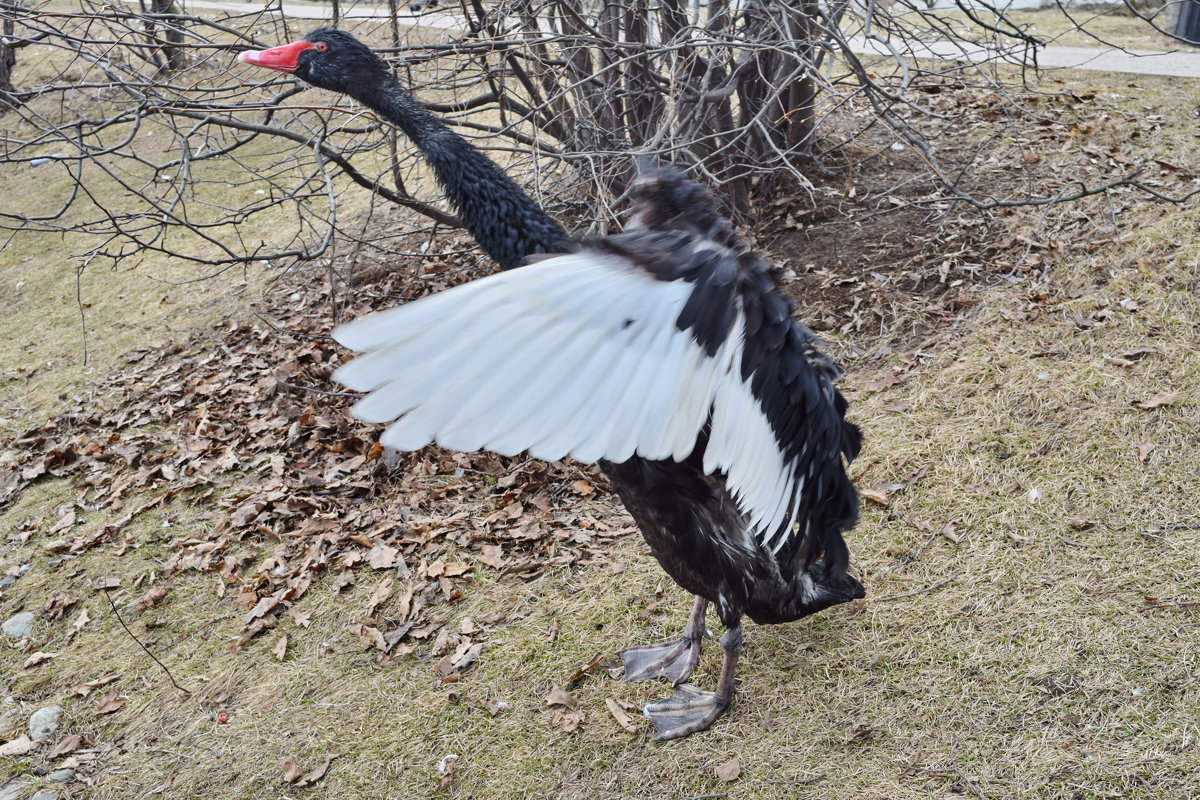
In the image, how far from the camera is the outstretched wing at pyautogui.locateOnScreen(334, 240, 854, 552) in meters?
1.68

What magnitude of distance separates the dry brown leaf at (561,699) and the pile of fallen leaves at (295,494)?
45 centimetres

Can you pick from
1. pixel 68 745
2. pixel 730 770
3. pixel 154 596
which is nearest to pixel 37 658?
pixel 154 596

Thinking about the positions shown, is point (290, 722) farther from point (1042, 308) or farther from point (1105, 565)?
point (1042, 308)

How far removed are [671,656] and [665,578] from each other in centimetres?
48

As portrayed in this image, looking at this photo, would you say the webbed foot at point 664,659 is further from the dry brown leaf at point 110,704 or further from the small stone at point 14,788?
the small stone at point 14,788

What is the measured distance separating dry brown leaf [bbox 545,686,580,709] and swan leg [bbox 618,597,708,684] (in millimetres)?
252

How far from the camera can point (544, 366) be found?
5.89ft

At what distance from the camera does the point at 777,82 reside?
5469 mm

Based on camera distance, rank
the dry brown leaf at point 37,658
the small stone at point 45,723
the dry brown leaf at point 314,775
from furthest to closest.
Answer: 1. the dry brown leaf at point 37,658
2. the small stone at point 45,723
3. the dry brown leaf at point 314,775

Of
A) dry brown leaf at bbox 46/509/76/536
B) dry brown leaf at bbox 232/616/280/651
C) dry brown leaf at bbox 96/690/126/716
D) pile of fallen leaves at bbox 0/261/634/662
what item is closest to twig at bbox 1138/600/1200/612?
pile of fallen leaves at bbox 0/261/634/662

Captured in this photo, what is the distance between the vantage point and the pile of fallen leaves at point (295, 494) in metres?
4.29

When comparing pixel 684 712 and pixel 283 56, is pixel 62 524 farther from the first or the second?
pixel 684 712

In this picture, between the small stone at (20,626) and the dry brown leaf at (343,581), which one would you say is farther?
the small stone at (20,626)

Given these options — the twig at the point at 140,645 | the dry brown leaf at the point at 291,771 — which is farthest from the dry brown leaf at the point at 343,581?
the dry brown leaf at the point at 291,771
